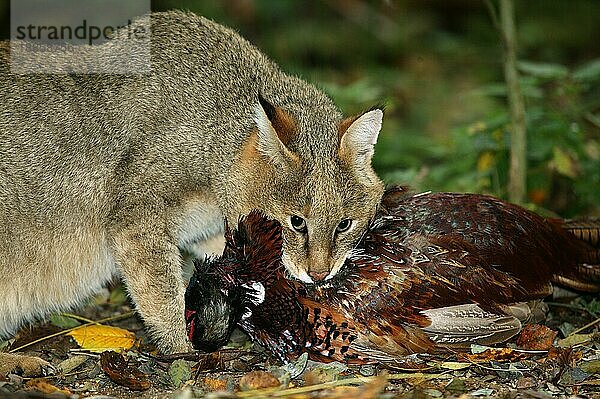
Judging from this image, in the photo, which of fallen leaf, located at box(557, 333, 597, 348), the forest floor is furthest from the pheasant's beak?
fallen leaf, located at box(557, 333, 597, 348)

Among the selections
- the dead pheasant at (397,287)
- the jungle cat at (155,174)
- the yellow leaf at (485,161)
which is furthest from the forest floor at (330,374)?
the yellow leaf at (485,161)

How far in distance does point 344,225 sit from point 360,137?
0.58 m

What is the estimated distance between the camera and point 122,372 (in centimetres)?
552

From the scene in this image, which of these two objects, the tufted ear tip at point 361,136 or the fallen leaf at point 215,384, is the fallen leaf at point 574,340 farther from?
the fallen leaf at point 215,384

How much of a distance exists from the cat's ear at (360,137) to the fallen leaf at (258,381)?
4.89 ft

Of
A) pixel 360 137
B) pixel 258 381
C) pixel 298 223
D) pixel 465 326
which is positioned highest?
pixel 360 137

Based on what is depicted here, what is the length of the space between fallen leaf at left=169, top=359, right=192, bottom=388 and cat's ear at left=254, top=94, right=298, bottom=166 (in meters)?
1.42

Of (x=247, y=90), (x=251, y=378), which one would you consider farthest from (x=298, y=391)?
(x=247, y=90)

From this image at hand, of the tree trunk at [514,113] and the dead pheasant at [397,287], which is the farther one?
the tree trunk at [514,113]

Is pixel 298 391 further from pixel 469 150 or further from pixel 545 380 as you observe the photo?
pixel 469 150

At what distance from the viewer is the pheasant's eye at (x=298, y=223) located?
5.69 metres

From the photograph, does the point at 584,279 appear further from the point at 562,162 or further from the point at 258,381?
the point at 258,381

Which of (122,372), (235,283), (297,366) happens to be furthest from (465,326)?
(122,372)

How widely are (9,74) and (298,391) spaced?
3127 mm
